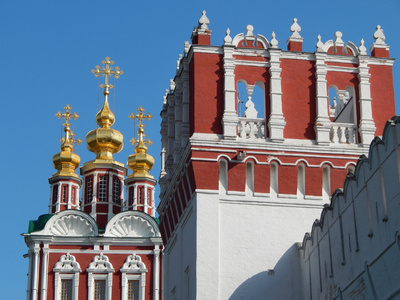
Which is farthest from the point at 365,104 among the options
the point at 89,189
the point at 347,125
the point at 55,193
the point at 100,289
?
the point at 55,193

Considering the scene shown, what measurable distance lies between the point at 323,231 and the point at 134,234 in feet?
72.1

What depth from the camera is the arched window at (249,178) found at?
2228 centimetres

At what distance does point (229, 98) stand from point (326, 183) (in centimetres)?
270

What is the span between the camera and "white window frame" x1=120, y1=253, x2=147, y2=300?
40625mm

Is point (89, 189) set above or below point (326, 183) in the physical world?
above

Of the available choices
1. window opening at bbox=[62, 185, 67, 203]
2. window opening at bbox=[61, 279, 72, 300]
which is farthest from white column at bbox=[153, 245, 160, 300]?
window opening at bbox=[62, 185, 67, 203]

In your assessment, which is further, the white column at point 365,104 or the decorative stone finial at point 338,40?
the decorative stone finial at point 338,40

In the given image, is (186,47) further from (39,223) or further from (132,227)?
(39,223)

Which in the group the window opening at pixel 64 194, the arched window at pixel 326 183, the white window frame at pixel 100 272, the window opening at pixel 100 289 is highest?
the window opening at pixel 64 194

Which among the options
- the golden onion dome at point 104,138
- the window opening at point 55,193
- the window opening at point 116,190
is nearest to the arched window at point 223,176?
the window opening at point 116,190

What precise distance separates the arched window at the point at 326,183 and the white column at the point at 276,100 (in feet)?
3.65

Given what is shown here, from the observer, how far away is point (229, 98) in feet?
74.7

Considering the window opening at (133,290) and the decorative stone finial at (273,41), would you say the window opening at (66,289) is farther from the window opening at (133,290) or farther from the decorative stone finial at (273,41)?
the decorative stone finial at (273,41)

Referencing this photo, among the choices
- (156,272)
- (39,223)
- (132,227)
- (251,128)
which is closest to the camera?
(251,128)
